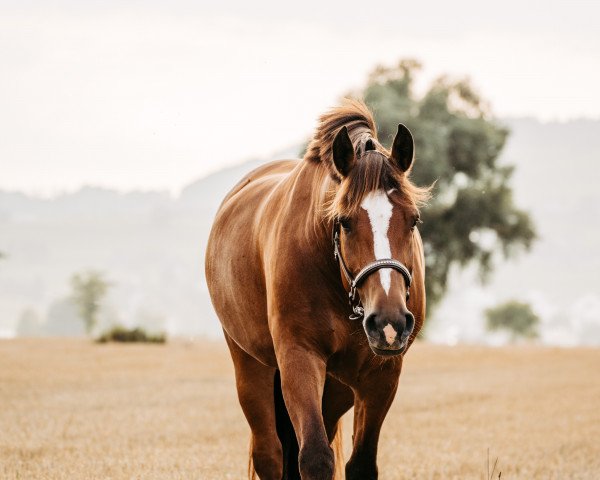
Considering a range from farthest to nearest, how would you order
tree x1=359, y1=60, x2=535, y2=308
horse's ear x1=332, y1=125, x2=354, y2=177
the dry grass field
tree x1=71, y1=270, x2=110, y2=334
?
1. tree x1=71, y1=270, x2=110, y2=334
2. tree x1=359, y1=60, x2=535, y2=308
3. the dry grass field
4. horse's ear x1=332, y1=125, x2=354, y2=177

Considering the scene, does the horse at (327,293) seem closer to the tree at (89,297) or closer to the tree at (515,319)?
the tree at (89,297)

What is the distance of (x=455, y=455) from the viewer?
10.1 metres

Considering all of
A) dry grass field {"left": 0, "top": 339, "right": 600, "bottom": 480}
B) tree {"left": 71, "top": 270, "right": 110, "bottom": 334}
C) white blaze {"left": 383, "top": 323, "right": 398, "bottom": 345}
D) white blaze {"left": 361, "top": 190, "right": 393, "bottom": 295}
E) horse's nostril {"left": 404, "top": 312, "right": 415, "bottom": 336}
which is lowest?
tree {"left": 71, "top": 270, "right": 110, "bottom": 334}

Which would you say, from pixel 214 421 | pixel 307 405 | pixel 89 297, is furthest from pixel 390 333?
pixel 89 297

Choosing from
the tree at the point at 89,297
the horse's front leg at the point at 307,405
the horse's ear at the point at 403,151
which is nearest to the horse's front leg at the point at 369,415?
the horse's front leg at the point at 307,405

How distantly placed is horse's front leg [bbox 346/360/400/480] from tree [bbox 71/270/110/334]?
56523mm

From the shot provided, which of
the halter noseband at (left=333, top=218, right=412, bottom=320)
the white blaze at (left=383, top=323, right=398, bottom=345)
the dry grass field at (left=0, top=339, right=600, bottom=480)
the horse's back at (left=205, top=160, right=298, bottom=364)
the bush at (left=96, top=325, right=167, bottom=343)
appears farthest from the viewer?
the bush at (left=96, top=325, right=167, bottom=343)

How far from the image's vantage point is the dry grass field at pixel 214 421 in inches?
358

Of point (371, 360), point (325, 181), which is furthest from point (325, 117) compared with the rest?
point (371, 360)

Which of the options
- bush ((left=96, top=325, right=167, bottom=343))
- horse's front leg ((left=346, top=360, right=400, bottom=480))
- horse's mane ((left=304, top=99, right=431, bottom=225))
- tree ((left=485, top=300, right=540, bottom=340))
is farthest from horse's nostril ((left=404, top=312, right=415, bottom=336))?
tree ((left=485, top=300, right=540, bottom=340))

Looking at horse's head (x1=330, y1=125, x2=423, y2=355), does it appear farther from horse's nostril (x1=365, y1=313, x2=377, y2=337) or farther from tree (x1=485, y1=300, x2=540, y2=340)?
tree (x1=485, y1=300, x2=540, y2=340)

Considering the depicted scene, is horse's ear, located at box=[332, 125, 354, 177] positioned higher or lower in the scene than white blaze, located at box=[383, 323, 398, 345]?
higher

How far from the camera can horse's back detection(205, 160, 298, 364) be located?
6.20 meters

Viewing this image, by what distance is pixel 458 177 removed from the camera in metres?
39.8
